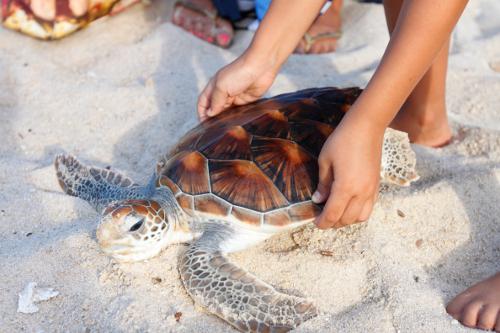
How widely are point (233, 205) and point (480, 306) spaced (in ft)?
2.13

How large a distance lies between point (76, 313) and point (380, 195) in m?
0.95

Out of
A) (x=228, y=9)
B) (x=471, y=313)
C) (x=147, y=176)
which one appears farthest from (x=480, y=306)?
(x=228, y=9)

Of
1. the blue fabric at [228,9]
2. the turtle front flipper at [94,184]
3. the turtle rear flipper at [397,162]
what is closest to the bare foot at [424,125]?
the turtle rear flipper at [397,162]

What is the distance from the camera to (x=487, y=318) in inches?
51.6

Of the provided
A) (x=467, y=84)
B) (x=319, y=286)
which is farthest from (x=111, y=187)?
(x=467, y=84)

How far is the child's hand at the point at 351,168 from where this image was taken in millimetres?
1266

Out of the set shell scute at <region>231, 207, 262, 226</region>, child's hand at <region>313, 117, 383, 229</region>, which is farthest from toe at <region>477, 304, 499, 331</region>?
shell scute at <region>231, 207, 262, 226</region>

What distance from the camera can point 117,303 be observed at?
4.44 feet

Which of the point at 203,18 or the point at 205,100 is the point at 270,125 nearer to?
the point at 205,100

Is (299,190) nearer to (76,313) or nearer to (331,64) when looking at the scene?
(76,313)

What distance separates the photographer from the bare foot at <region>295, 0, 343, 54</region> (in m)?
2.70

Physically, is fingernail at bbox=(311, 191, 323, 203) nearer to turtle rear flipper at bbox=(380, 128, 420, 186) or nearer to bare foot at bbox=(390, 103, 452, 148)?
turtle rear flipper at bbox=(380, 128, 420, 186)

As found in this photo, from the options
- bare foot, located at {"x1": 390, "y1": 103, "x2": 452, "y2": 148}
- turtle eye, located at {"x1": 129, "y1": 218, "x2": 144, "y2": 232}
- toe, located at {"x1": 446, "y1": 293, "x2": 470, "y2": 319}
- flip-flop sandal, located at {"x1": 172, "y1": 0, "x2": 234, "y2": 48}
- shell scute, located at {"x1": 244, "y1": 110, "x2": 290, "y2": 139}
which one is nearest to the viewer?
toe, located at {"x1": 446, "y1": 293, "x2": 470, "y2": 319}

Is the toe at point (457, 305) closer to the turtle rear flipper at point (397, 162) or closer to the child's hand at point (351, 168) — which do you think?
the child's hand at point (351, 168)
